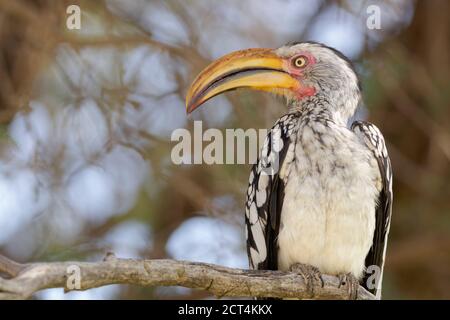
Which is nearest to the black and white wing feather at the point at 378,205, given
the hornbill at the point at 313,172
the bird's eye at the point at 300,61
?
the hornbill at the point at 313,172

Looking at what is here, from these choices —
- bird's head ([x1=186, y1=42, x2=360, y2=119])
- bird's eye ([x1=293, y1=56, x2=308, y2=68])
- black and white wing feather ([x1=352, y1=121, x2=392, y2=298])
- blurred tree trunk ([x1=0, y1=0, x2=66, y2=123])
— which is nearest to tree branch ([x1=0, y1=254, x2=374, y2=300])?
black and white wing feather ([x1=352, y1=121, x2=392, y2=298])

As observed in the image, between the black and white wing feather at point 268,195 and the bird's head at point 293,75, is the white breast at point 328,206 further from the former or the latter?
the bird's head at point 293,75

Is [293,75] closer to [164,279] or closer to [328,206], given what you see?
[328,206]

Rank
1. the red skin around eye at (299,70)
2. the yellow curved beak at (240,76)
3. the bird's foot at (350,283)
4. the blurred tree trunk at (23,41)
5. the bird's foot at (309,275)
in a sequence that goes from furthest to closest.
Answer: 1. the blurred tree trunk at (23,41)
2. the red skin around eye at (299,70)
3. the yellow curved beak at (240,76)
4. the bird's foot at (350,283)
5. the bird's foot at (309,275)

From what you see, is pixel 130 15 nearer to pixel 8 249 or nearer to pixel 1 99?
pixel 1 99

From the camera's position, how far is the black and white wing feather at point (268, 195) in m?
3.73

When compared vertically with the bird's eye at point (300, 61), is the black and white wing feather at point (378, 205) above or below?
below

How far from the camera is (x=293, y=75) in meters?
4.14

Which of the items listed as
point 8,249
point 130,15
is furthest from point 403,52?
point 8,249

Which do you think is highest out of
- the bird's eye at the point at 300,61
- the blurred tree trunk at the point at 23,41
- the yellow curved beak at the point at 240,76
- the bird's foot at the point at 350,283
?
the blurred tree trunk at the point at 23,41

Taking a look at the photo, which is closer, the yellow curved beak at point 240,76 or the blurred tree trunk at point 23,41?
the yellow curved beak at point 240,76

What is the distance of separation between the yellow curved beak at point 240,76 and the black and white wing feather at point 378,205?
1.48 feet

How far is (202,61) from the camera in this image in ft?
16.6

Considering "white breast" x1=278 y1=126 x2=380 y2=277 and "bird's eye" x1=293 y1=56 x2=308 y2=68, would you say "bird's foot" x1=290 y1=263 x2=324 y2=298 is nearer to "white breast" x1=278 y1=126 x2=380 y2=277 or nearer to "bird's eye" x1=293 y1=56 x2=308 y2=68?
"white breast" x1=278 y1=126 x2=380 y2=277
